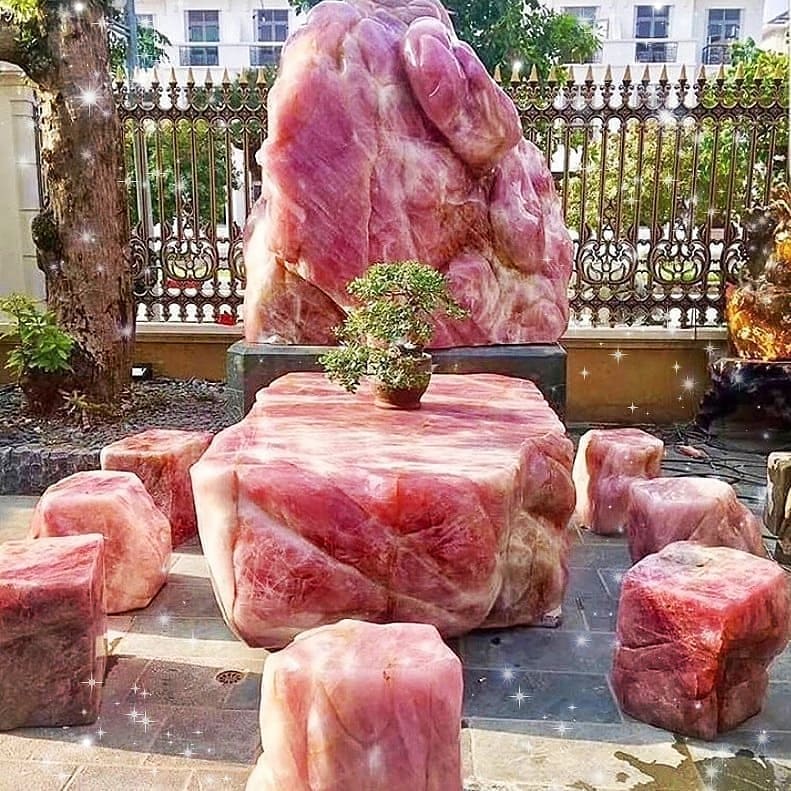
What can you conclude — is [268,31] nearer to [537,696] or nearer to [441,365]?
[441,365]

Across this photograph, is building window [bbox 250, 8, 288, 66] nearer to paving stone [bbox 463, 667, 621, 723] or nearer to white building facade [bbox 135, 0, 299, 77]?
white building facade [bbox 135, 0, 299, 77]

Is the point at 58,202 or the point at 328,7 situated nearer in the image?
the point at 328,7

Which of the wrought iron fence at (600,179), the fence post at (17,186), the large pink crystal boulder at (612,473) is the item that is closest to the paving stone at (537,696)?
the large pink crystal boulder at (612,473)

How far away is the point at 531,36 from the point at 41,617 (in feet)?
46.7

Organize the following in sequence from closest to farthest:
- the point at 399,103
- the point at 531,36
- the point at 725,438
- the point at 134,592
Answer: the point at 134,592 < the point at 399,103 < the point at 725,438 < the point at 531,36

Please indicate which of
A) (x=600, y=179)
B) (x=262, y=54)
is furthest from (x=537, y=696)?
(x=262, y=54)

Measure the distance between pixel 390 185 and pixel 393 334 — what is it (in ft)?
4.63

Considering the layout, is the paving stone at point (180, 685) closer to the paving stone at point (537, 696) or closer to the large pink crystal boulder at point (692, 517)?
the paving stone at point (537, 696)

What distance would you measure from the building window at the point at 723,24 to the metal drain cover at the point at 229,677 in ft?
71.7

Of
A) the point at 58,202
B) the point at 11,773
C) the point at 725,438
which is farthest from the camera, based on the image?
the point at 725,438

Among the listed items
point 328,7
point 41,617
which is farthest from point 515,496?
point 328,7

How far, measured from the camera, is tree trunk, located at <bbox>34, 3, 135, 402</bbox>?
5.48 metres

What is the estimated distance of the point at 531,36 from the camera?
49.3 ft

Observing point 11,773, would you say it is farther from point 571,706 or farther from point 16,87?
point 16,87
